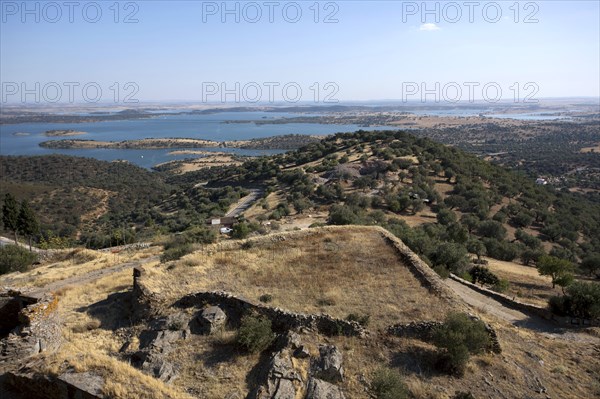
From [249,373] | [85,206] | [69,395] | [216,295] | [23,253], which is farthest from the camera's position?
[85,206]

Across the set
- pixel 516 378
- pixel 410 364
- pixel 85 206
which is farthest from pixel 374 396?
pixel 85 206

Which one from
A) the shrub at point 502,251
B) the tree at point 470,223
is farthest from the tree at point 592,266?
the tree at point 470,223

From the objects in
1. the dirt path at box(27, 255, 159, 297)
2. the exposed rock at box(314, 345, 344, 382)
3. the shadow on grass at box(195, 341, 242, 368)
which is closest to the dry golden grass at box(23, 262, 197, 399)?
the dirt path at box(27, 255, 159, 297)

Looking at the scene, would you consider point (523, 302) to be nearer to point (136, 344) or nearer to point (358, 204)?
point (136, 344)

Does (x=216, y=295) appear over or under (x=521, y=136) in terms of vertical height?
under

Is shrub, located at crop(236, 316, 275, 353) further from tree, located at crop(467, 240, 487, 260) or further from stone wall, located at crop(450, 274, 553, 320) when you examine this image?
tree, located at crop(467, 240, 487, 260)

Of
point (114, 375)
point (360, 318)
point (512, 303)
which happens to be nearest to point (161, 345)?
point (114, 375)
